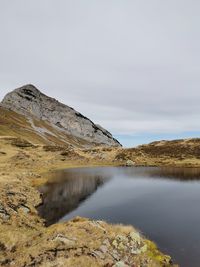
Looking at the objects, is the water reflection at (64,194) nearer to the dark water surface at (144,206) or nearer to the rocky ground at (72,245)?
the dark water surface at (144,206)

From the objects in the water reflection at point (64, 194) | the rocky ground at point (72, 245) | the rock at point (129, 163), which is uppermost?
the rock at point (129, 163)

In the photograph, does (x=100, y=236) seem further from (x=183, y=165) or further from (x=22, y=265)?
(x=183, y=165)

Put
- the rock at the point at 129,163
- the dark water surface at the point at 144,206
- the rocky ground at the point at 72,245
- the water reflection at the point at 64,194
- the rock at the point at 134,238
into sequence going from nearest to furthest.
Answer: the rocky ground at the point at 72,245, the rock at the point at 134,238, the dark water surface at the point at 144,206, the water reflection at the point at 64,194, the rock at the point at 129,163

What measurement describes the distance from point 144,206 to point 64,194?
50.9ft

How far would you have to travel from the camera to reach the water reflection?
39094mm

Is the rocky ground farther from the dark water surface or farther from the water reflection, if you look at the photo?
the water reflection

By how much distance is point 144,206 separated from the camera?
4250 centimetres

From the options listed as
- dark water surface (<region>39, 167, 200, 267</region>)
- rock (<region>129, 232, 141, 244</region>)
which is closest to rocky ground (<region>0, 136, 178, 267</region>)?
rock (<region>129, 232, 141, 244</region>)

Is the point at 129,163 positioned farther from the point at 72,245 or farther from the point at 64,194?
the point at 72,245

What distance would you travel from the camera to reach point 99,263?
19.1m

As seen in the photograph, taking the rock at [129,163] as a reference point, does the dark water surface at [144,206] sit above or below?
below

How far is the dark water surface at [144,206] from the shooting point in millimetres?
28042

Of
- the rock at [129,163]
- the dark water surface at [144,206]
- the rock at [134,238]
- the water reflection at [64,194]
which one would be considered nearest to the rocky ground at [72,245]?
the rock at [134,238]

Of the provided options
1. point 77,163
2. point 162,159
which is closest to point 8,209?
point 77,163
